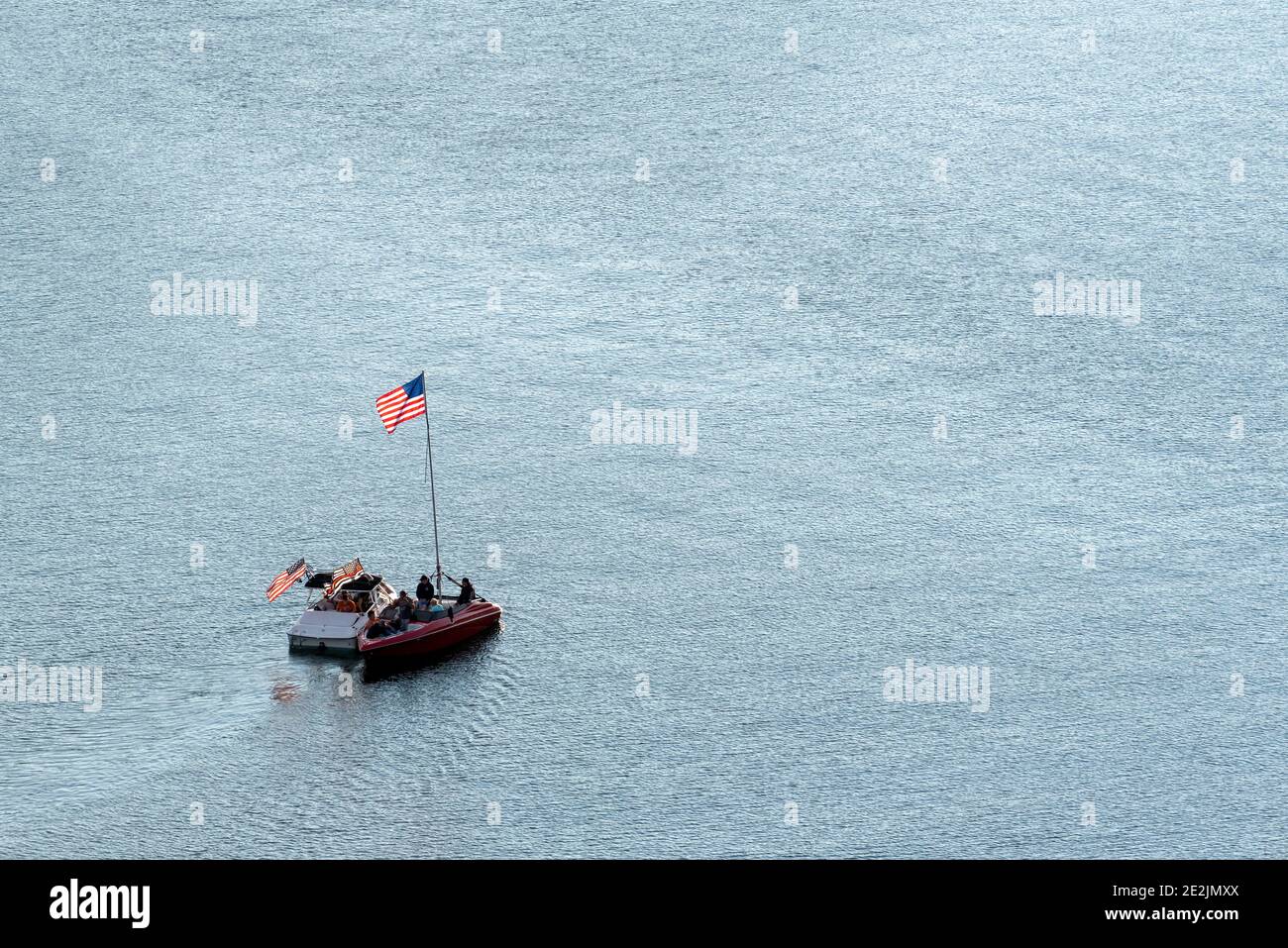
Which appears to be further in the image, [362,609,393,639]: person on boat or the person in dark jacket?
the person in dark jacket

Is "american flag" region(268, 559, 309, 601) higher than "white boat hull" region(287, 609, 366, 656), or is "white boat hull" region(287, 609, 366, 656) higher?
"american flag" region(268, 559, 309, 601)

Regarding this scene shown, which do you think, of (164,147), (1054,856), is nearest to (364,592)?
(1054,856)

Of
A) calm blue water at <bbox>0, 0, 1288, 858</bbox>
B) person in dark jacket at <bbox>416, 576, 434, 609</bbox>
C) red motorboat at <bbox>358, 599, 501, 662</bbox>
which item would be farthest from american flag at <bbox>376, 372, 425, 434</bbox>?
calm blue water at <bbox>0, 0, 1288, 858</bbox>

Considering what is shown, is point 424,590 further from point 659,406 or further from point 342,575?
point 659,406

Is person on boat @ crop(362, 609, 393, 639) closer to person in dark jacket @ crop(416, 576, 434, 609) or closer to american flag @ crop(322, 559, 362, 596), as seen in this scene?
person in dark jacket @ crop(416, 576, 434, 609)

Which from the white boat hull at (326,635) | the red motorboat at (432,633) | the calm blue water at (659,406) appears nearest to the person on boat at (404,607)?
the red motorboat at (432,633)
